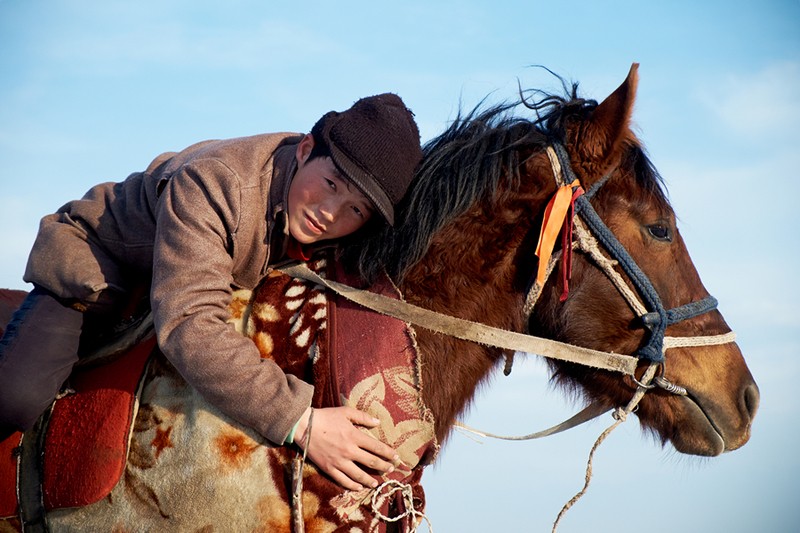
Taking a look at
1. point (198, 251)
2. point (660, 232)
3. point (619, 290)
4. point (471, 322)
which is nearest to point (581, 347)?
point (619, 290)

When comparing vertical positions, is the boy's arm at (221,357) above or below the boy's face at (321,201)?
below

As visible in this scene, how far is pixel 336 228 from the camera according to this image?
2721 millimetres

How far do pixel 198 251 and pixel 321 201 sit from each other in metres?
0.49

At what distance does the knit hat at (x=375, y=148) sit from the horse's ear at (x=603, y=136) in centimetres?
63

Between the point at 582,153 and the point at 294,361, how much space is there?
51.9 inches

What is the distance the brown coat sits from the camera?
234 centimetres

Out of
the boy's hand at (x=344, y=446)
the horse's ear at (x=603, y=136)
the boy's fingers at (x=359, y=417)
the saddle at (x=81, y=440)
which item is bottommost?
the saddle at (x=81, y=440)

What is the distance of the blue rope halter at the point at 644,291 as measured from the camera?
2607 mm

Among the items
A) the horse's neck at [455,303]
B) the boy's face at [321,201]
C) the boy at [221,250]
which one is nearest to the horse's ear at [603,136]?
the horse's neck at [455,303]

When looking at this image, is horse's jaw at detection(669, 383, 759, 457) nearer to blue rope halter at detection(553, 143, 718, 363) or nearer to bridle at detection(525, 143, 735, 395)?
bridle at detection(525, 143, 735, 395)

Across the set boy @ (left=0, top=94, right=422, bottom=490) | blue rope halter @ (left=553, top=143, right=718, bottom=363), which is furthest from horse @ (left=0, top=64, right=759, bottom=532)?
boy @ (left=0, top=94, right=422, bottom=490)

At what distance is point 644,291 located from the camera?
8.59ft

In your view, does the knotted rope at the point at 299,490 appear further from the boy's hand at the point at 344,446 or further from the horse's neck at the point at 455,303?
the horse's neck at the point at 455,303

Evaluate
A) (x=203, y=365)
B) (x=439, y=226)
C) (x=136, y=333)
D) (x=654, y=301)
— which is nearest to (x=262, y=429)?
(x=203, y=365)
